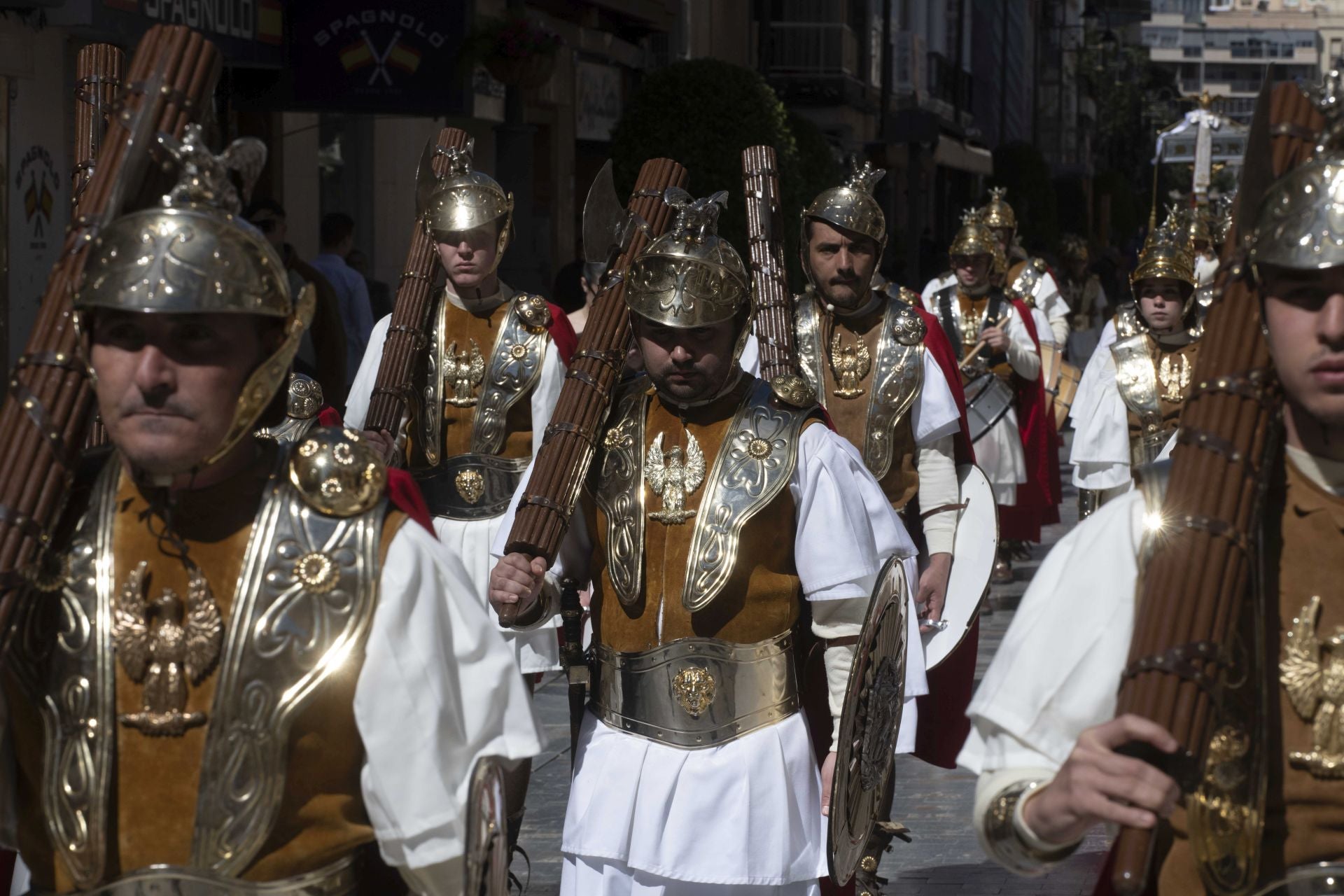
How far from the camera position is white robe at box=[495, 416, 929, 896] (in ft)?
15.0

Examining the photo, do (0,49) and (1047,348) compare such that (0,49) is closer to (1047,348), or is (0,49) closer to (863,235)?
(863,235)

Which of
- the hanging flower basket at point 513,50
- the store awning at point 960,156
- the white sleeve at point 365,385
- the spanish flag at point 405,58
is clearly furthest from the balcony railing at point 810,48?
the white sleeve at point 365,385

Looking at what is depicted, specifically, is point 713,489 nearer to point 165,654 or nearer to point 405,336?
point 165,654

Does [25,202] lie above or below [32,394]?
below

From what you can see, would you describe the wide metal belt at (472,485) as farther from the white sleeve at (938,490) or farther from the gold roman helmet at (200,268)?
the gold roman helmet at (200,268)

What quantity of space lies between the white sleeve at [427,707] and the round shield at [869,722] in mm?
1672

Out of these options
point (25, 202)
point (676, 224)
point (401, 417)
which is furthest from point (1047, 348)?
point (676, 224)

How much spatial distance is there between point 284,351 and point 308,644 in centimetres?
39

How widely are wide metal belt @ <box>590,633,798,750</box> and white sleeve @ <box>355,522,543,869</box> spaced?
5.20ft

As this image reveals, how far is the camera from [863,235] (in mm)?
7125

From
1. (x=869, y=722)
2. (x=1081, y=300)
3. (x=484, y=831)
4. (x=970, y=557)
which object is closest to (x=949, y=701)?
(x=970, y=557)

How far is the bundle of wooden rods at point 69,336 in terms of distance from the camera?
291 centimetres

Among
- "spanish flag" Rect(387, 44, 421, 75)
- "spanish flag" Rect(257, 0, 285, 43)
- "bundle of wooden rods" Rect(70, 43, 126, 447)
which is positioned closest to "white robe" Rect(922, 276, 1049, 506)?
"spanish flag" Rect(387, 44, 421, 75)

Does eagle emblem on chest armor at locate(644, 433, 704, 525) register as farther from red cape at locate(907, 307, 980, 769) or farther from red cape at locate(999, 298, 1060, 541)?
red cape at locate(999, 298, 1060, 541)
